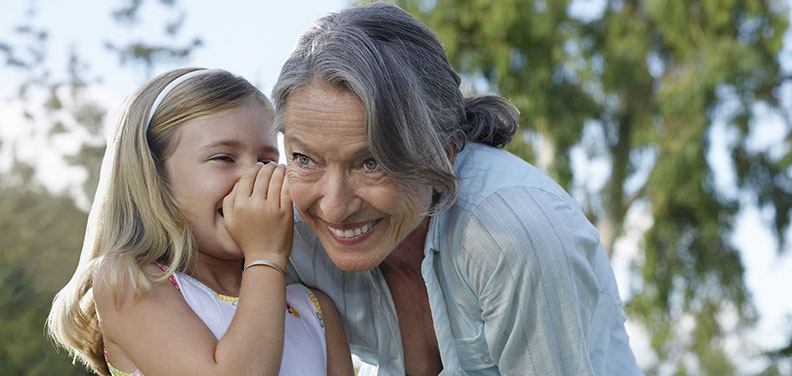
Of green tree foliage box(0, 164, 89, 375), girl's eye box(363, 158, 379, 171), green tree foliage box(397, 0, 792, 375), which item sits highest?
green tree foliage box(397, 0, 792, 375)

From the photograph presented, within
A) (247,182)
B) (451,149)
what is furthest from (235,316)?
(451,149)

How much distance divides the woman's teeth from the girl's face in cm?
42

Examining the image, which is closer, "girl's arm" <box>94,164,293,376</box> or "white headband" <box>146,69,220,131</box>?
"girl's arm" <box>94,164,293,376</box>

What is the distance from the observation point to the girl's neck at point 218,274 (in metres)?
2.71

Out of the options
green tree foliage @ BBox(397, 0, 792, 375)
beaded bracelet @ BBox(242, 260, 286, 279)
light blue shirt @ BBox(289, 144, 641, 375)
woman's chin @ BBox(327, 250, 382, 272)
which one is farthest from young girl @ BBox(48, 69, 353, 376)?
green tree foliage @ BBox(397, 0, 792, 375)

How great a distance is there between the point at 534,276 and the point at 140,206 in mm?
1225

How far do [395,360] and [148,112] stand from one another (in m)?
1.16

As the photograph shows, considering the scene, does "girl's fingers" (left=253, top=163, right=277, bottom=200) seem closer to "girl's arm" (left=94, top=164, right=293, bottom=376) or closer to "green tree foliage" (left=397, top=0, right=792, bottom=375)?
"girl's arm" (left=94, top=164, right=293, bottom=376)

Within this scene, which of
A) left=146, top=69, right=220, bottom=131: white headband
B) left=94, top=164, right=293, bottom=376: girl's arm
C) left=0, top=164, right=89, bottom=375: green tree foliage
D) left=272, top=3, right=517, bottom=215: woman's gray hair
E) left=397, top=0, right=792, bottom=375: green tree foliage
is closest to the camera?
left=272, top=3, right=517, bottom=215: woman's gray hair

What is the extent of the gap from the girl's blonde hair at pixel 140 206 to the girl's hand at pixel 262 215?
0.65 feet

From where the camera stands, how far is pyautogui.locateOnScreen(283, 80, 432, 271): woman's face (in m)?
2.17

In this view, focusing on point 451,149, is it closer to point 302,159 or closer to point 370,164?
point 370,164

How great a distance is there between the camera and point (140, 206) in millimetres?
2613

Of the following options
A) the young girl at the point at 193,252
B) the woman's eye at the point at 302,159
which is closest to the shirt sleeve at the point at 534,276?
the woman's eye at the point at 302,159
